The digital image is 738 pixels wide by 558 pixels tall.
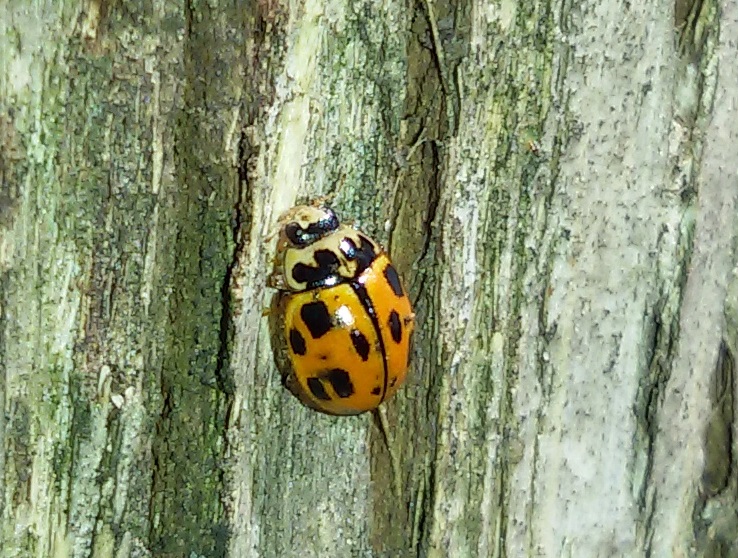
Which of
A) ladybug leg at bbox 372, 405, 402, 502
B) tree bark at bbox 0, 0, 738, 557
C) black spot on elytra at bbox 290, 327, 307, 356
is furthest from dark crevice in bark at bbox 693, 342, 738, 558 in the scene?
black spot on elytra at bbox 290, 327, 307, 356

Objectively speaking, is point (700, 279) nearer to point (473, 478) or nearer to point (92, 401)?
point (473, 478)

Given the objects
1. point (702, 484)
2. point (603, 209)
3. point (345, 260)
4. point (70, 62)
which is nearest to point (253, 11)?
point (70, 62)

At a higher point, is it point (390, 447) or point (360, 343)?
point (360, 343)

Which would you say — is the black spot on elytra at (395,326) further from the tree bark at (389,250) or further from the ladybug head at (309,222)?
the ladybug head at (309,222)

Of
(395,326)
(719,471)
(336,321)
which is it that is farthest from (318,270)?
(719,471)

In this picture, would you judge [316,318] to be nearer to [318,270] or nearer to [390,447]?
[318,270]

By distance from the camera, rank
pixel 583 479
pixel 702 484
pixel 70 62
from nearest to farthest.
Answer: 1. pixel 70 62
2. pixel 583 479
3. pixel 702 484
